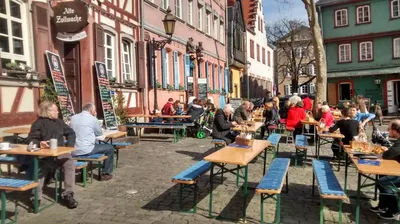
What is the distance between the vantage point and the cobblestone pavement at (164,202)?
502cm

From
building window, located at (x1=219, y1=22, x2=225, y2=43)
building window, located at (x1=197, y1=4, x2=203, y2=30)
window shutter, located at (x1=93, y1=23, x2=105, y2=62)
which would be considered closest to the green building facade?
building window, located at (x1=219, y1=22, x2=225, y2=43)

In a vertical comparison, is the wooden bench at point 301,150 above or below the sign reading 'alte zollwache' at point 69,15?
below

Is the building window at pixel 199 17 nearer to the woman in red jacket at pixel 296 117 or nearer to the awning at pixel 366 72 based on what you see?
the woman in red jacket at pixel 296 117

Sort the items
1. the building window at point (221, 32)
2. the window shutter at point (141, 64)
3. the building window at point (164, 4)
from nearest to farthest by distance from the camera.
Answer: the window shutter at point (141, 64) < the building window at point (164, 4) < the building window at point (221, 32)

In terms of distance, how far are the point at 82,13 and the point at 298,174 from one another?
629 centimetres

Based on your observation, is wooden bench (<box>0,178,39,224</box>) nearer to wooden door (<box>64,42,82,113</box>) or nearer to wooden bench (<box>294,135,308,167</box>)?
wooden bench (<box>294,135,308,167</box>)

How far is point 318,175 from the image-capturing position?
5348 millimetres

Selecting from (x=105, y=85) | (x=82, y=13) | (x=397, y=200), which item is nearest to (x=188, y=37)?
(x=105, y=85)

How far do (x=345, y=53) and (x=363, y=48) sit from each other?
140 centimetres

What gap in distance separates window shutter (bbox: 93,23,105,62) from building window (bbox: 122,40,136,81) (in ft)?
6.46

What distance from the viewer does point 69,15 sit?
946cm

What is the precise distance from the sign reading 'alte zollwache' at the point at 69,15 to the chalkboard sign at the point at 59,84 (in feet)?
2.48

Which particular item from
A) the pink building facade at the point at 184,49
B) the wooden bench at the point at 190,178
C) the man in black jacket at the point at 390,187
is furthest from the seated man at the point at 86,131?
the pink building facade at the point at 184,49

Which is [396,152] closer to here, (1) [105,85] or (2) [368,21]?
(1) [105,85]
